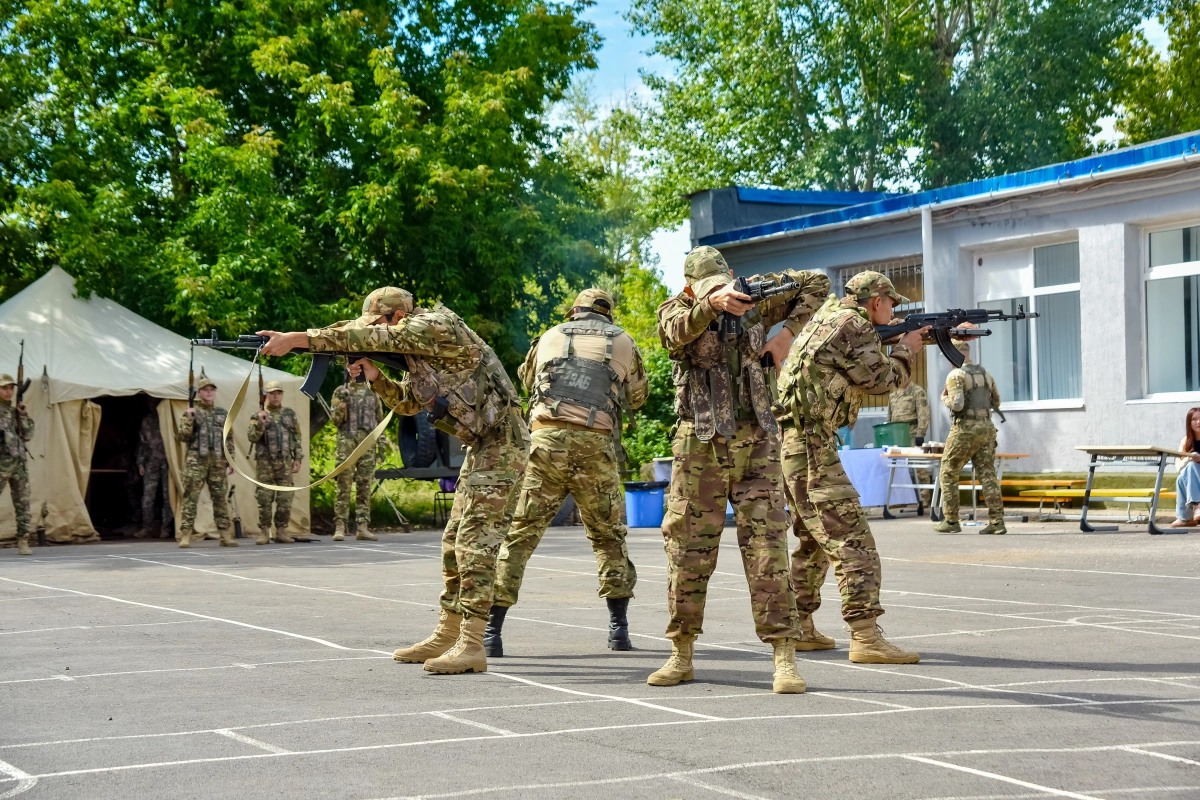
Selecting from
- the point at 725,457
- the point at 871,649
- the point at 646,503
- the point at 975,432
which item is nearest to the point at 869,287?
the point at 725,457

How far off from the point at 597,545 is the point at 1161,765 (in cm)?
369

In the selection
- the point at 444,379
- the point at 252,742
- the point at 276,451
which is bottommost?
the point at 252,742

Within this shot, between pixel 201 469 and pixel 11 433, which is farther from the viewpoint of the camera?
pixel 201 469

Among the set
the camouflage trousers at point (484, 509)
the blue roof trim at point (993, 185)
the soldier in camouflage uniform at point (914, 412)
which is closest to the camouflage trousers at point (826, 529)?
the camouflage trousers at point (484, 509)

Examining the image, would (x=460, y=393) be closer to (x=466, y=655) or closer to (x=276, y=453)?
(x=466, y=655)

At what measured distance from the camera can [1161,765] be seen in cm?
480

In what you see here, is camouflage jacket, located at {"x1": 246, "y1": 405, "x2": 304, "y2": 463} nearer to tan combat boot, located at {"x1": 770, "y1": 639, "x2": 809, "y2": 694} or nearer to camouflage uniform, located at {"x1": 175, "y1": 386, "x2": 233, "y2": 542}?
camouflage uniform, located at {"x1": 175, "y1": 386, "x2": 233, "y2": 542}

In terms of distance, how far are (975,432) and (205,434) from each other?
9.71 meters

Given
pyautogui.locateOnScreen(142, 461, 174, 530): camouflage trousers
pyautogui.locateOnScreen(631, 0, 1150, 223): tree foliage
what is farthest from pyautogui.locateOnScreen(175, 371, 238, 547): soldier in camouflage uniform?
pyautogui.locateOnScreen(631, 0, 1150, 223): tree foliage

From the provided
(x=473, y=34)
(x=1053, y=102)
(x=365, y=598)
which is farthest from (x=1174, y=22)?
(x=365, y=598)

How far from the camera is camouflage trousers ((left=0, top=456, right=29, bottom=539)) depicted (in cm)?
1666

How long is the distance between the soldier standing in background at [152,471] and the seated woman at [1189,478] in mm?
13295

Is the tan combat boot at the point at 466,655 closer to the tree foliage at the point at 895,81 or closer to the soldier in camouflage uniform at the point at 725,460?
the soldier in camouflage uniform at the point at 725,460

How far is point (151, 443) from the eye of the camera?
19.9 metres
